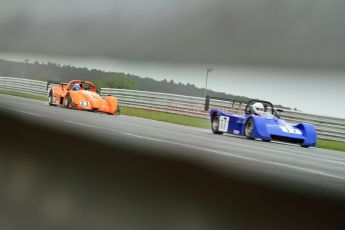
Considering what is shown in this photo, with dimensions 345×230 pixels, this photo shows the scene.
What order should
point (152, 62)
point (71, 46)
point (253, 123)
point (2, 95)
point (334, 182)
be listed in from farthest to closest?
point (2, 95), point (71, 46), point (152, 62), point (253, 123), point (334, 182)

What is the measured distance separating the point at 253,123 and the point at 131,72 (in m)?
0.30

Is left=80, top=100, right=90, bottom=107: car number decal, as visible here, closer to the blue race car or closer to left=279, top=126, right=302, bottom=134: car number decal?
the blue race car

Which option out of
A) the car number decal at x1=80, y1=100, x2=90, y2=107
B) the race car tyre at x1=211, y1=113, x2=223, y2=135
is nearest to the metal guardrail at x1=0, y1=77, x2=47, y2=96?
the car number decal at x1=80, y1=100, x2=90, y2=107

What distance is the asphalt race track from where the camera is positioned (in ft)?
2.33

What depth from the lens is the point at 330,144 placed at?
Result: 0.69 metres

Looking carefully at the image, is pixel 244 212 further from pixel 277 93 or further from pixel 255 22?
pixel 255 22

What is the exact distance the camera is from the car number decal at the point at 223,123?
0.82 metres

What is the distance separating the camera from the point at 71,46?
1113mm

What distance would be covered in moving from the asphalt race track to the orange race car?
0.02 m

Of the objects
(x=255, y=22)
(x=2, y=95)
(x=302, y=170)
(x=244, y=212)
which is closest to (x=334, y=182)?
(x=302, y=170)

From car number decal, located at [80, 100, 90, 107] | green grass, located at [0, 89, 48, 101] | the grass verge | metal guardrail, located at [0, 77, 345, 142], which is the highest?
metal guardrail, located at [0, 77, 345, 142]

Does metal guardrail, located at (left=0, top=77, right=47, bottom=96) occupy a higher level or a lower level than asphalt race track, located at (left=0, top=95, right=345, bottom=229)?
higher

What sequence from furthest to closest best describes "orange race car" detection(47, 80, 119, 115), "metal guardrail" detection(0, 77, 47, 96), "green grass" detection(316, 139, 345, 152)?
"metal guardrail" detection(0, 77, 47, 96)
"orange race car" detection(47, 80, 119, 115)
"green grass" detection(316, 139, 345, 152)

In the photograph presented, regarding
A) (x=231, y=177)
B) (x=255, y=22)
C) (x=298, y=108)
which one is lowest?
(x=231, y=177)
